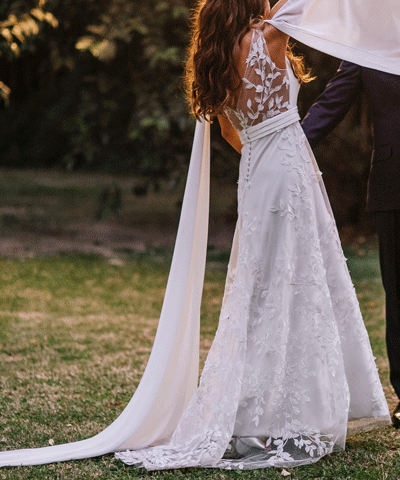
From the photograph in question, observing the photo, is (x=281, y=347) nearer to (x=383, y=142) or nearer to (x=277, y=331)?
(x=277, y=331)

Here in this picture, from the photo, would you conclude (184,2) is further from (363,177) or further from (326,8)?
(326,8)

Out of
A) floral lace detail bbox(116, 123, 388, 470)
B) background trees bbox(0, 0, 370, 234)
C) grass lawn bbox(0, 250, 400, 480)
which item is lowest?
grass lawn bbox(0, 250, 400, 480)

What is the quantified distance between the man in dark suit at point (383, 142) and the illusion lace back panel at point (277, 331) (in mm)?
365

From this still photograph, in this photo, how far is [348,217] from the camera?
11.5 metres

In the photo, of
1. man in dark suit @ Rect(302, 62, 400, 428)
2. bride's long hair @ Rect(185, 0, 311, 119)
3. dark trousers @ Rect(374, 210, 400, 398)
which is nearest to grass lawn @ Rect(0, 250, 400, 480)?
dark trousers @ Rect(374, 210, 400, 398)

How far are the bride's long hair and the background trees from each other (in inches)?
181

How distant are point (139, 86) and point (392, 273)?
7.61 meters

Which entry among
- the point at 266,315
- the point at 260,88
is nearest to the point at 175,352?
the point at 266,315

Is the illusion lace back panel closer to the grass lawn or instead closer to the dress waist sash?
the dress waist sash

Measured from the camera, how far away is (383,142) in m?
3.49

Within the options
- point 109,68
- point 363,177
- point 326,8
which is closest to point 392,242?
point 326,8

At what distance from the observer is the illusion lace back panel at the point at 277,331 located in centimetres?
308

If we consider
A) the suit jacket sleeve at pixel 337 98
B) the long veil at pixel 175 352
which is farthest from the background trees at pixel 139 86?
the suit jacket sleeve at pixel 337 98

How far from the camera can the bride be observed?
307cm
